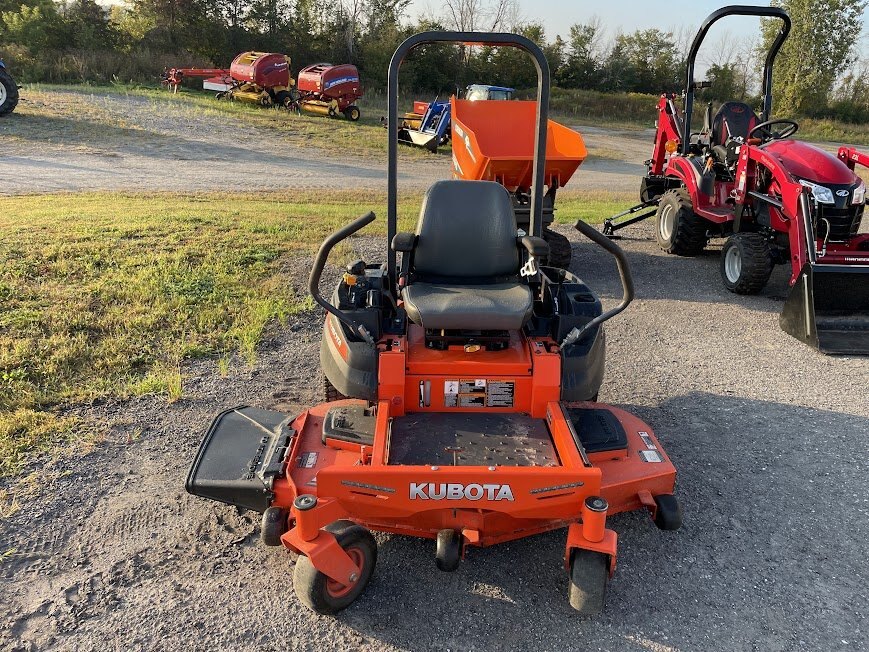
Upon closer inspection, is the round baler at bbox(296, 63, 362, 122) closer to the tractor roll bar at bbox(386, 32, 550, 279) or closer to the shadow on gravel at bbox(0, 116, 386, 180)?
the shadow on gravel at bbox(0, 116, 386, 180)

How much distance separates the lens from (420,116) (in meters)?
18.4

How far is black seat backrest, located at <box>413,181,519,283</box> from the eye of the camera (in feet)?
11.9

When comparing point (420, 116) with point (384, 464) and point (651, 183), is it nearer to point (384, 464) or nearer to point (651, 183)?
point (651, 183)

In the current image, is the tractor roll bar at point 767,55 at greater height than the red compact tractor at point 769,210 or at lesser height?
greater

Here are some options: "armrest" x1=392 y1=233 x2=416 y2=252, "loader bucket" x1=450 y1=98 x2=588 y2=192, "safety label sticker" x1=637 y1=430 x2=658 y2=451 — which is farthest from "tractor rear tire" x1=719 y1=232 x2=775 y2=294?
"armrest" x1=392 y1=233 x2=416 y2=252

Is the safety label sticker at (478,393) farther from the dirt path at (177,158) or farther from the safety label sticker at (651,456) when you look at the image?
the dirt path at (177,158)

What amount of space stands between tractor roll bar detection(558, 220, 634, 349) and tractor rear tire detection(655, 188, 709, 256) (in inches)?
202

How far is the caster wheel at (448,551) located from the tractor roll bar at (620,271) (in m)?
1.12

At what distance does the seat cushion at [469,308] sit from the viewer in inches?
121

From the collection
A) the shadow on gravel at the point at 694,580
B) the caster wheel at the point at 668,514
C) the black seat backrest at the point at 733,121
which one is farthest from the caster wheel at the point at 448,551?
the black seat backrest at the point at 733,121

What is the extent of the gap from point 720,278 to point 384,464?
18.6ft

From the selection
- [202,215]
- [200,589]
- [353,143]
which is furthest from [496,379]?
[353,143]

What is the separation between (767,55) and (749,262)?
2582 millimetres

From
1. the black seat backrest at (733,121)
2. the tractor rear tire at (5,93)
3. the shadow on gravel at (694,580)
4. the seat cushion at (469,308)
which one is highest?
the tractor rear tire at (5,93)
